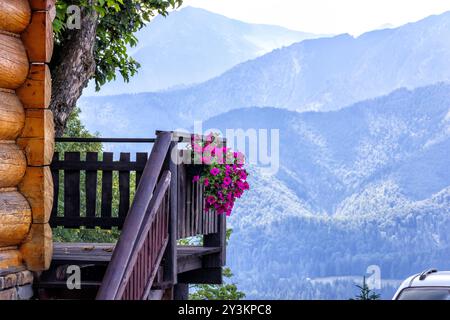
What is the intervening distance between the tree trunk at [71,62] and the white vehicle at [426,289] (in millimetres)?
8614

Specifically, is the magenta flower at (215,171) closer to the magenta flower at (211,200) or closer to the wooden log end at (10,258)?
the magenta flower at (211,200)

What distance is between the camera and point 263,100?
605 ft

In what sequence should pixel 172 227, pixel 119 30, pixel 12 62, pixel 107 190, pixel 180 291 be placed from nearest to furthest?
1. pixel 12 62
2. pixel 172 227
3. pixel 107 190
4. pixel 180 291
5. pixel 119 30

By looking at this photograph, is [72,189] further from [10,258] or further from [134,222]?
[134,222]

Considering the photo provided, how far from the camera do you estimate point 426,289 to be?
7805 millimetres

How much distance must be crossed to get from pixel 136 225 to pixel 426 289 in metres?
2.82

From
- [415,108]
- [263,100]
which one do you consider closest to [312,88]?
[263,100]

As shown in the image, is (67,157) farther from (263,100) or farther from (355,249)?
(263,100)

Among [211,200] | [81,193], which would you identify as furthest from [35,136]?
[81,193]

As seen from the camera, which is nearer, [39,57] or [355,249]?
[39,57]

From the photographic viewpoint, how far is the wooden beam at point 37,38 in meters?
9.48

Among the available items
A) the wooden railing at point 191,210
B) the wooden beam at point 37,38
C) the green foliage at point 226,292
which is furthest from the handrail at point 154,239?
the green foliage at point 226,292
